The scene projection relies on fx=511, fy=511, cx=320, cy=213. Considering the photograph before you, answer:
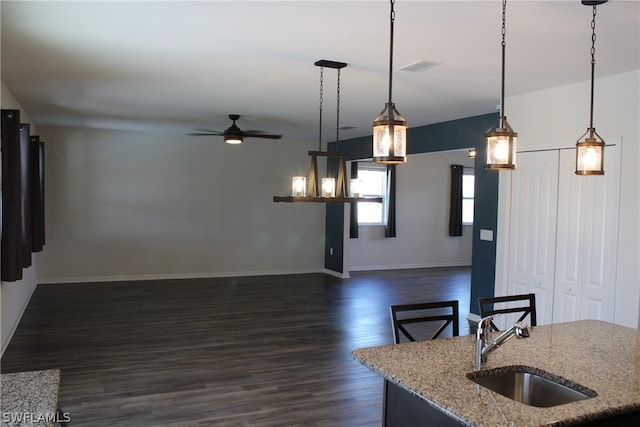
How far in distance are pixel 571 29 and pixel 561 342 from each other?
1.92m

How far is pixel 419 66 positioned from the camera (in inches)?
163

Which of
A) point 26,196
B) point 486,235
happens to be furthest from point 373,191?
point 26,196

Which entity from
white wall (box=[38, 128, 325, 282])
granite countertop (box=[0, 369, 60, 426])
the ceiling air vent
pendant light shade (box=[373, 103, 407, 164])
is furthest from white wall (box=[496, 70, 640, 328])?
white wall (box=[38, 128, 325, 282])

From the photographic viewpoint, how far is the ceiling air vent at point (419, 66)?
160 inches

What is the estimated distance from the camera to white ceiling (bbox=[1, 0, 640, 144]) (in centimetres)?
295

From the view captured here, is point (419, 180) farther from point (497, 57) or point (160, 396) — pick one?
point (160, 396)

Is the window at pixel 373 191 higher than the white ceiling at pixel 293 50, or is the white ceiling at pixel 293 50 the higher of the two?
the white ceiling at pixel 293 50

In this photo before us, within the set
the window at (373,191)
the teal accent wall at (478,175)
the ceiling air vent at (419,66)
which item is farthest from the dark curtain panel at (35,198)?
the window at (373,191)

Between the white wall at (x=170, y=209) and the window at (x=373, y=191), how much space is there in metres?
1.04

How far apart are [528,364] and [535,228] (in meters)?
3.15

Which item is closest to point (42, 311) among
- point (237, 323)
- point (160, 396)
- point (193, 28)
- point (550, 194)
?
point (237, 323)

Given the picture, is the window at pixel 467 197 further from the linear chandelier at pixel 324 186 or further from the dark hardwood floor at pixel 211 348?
the linear chandelier at pixel 324 186

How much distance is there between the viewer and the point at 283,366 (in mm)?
4590

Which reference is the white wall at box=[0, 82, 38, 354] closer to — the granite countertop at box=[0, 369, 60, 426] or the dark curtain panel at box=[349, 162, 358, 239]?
the granite countertop at box=[0, 369, 60, 426]
